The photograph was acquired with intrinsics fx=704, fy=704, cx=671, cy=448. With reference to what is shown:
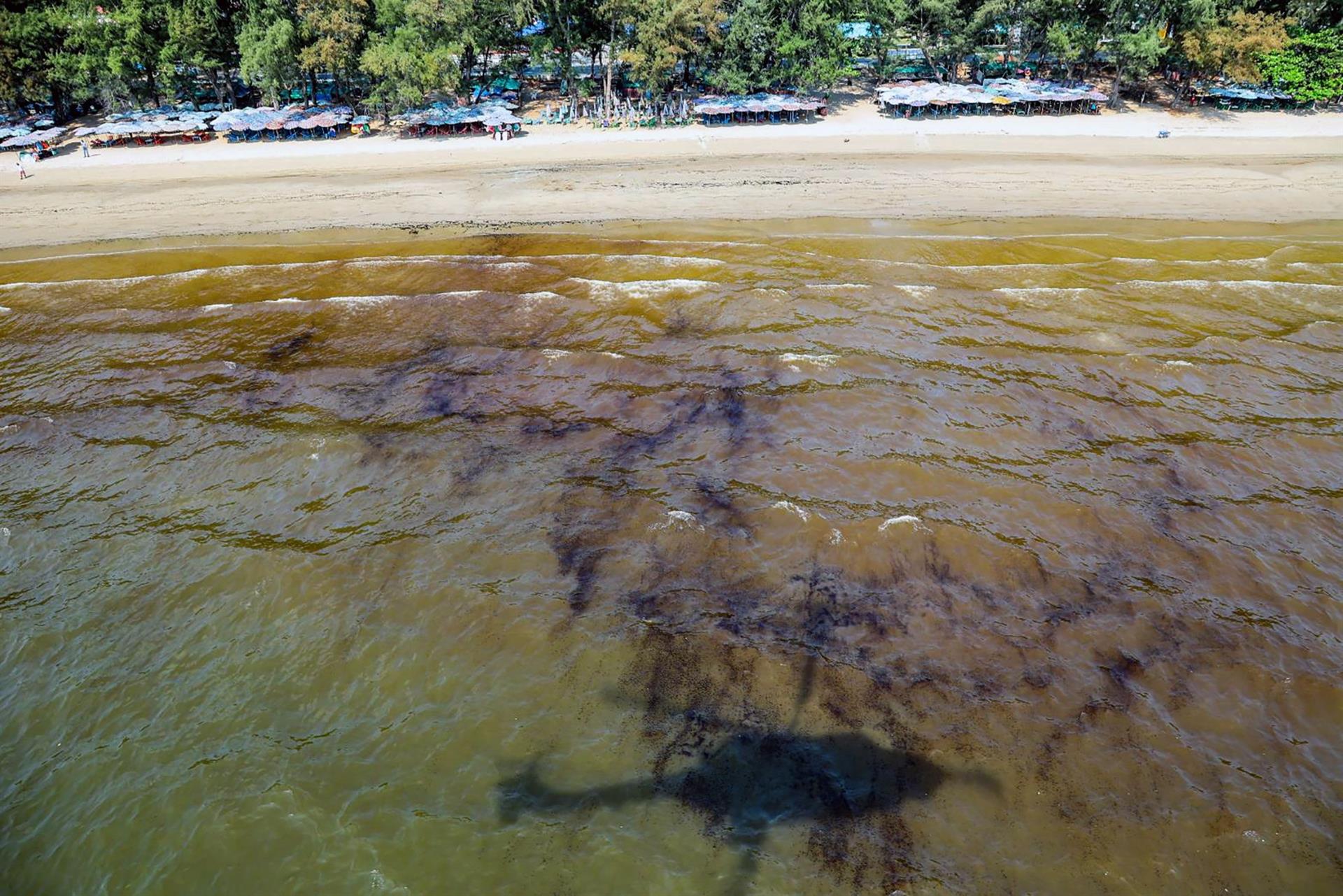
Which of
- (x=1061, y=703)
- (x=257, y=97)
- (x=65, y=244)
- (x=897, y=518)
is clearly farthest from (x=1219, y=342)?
(x=257, y=97)

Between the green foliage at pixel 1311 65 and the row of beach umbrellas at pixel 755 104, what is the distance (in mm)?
27174

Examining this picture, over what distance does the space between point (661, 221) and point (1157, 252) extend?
19.6 meters

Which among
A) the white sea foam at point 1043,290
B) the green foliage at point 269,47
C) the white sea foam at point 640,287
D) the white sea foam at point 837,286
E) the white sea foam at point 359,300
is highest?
the green foliage at point 269,47

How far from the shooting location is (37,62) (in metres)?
46.2

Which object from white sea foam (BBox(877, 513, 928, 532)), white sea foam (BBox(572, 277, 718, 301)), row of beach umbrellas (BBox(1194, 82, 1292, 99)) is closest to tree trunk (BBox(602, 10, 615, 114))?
white sea foam (BBox(572, 277, 718, 301))

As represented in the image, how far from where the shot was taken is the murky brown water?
30.8ft

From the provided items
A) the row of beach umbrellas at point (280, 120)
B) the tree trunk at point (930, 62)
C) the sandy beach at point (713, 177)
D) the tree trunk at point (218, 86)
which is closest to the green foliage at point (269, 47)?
the row of beach umbrellas at point (280, 120)

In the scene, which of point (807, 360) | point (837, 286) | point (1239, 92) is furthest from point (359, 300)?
point (1239, 92)

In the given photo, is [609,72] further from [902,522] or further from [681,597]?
[681,597]

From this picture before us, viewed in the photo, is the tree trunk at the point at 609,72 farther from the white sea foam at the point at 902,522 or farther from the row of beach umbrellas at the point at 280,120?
the white sea foam at the point at 902,522

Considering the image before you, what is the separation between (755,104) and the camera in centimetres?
4362

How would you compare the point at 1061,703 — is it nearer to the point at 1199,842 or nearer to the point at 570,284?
the point at 1199,842

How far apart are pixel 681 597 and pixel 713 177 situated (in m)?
27.9

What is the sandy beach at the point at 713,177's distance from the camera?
31.6 m
